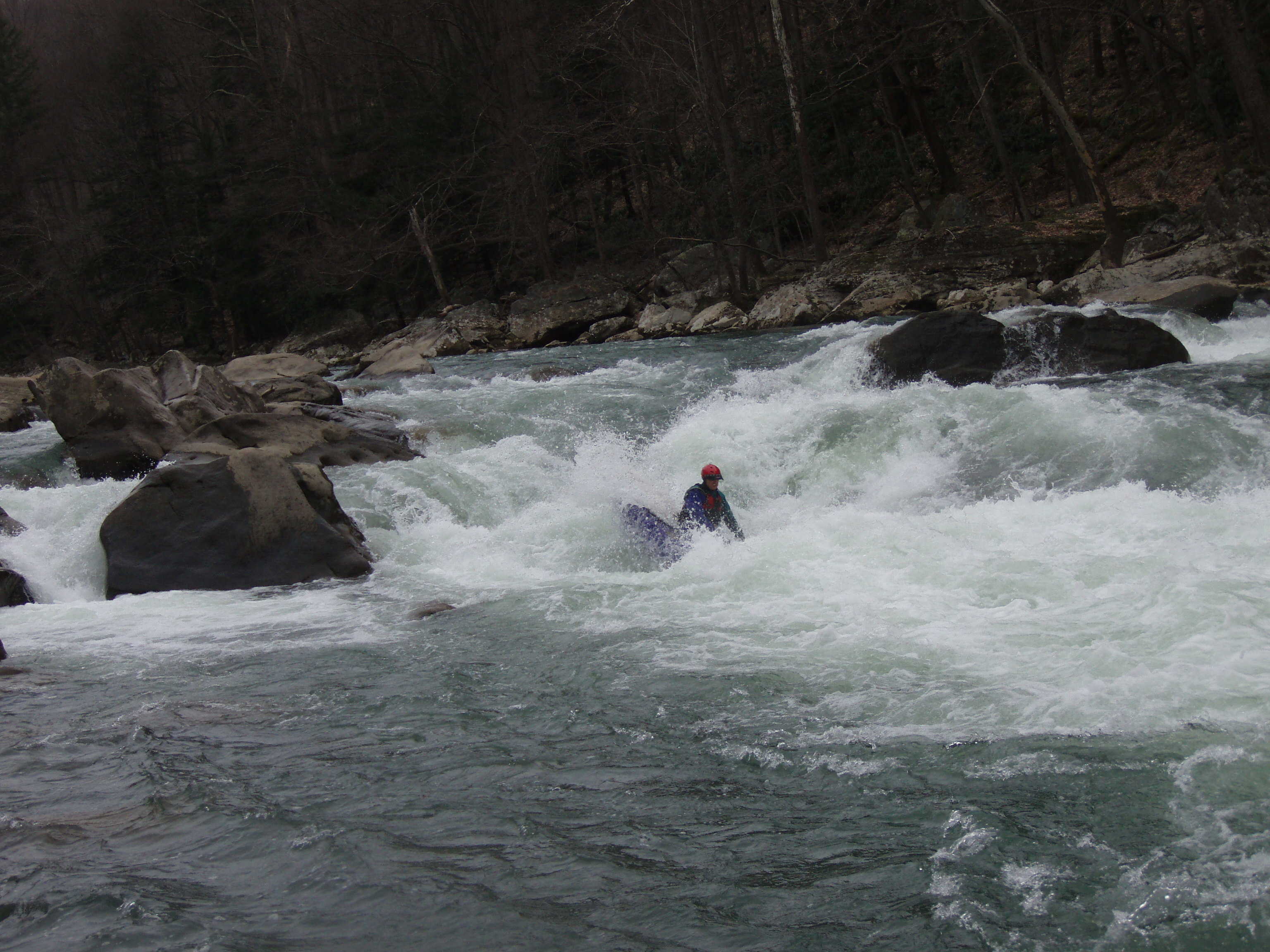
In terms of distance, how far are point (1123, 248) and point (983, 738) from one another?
48.3 feet

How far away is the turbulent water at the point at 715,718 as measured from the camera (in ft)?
11.1

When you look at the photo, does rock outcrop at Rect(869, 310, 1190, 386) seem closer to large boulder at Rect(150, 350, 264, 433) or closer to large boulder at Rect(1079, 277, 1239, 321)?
large boulder at Rect(1079, 277, 1239, 321)

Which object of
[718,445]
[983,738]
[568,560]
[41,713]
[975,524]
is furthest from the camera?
[718,445]

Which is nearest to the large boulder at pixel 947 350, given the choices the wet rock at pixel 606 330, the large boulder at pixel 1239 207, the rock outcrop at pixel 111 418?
the large boulder at pixel 1239 207

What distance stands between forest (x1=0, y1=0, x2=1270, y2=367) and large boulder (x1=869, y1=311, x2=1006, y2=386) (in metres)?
6.65

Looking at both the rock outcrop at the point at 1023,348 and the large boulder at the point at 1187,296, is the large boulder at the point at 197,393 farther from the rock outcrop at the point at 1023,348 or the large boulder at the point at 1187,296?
the large boulder at the point at 1187,296

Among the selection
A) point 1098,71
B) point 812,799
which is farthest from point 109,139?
point 812,799

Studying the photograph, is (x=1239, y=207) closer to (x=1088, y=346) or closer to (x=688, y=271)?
(x=1088, y=346)

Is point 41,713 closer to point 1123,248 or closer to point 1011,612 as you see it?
point 1011,612

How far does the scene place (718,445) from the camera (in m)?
11.1

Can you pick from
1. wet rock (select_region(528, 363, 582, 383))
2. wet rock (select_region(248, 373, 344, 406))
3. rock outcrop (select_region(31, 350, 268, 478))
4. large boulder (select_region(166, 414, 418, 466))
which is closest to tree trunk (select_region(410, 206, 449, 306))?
wet rock (select_region(528, 363, 582, 383))

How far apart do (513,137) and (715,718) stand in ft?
85.6

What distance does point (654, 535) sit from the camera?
840cm

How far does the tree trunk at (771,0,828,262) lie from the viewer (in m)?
21.4
